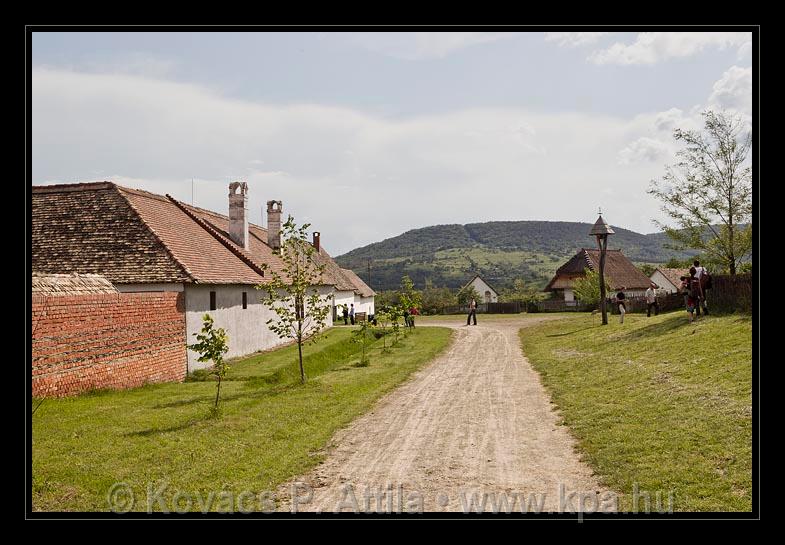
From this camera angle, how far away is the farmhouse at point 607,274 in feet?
205

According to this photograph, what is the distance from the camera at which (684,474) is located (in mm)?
7047

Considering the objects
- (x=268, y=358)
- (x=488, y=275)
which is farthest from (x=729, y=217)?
(x=488, y=275)

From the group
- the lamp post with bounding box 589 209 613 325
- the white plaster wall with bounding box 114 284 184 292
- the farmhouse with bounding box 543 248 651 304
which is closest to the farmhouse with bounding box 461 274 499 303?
the farmhouse with bounding box 543 248 651 304

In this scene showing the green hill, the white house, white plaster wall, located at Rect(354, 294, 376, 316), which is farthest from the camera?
the green hill

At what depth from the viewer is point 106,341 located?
46.9 feet

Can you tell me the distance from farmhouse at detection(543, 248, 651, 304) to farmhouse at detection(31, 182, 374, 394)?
4379 cm

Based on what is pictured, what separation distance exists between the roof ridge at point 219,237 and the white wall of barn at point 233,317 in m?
1.34

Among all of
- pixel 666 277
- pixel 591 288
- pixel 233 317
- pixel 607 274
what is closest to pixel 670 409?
pixel 233 317

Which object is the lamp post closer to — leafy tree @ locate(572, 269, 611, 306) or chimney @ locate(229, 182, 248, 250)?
chimney @ locate(229, 182, 248, 250)

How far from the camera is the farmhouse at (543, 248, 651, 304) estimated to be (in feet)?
205

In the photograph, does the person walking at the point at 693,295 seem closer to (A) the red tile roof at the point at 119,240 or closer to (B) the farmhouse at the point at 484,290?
(A) the red tile roof at the point at 119,240

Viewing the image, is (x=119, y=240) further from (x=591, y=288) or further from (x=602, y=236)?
Result: (x=591, y=288)

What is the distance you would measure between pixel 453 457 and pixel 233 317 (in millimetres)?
14957

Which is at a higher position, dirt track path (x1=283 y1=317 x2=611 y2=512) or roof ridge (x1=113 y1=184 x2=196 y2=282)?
roof ridge (x1=113 y1=184 x2=196 y2=282)
